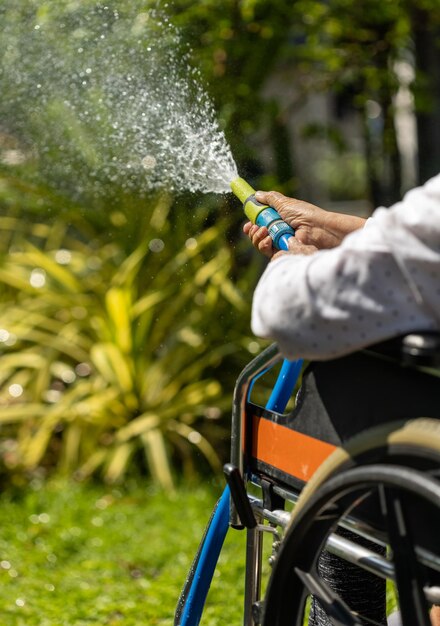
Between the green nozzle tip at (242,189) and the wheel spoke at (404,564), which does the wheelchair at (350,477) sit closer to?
the wheel spoke at (404,564)

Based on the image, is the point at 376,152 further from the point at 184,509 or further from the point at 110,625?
the point at 110,625

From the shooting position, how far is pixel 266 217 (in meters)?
1.84

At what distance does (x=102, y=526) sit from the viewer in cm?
368

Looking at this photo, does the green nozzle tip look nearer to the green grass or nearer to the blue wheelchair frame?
the blue wheelchair frame

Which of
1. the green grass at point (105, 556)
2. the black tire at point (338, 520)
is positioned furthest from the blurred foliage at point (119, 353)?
the black tire at point (338, 520)

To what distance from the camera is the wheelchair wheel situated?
126 cm

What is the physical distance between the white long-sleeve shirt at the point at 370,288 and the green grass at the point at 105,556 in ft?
5.54

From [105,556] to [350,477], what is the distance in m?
2.27

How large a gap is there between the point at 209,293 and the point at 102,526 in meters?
1.21

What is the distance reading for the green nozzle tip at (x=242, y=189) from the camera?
1.97m

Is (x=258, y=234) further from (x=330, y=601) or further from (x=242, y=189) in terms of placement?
(x=330, y=601)

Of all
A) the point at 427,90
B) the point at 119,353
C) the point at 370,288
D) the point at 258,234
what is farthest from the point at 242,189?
the point at 427,90


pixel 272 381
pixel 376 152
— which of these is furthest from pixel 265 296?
pixel 376 152

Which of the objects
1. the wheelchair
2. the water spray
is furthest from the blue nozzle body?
the wheelchair
